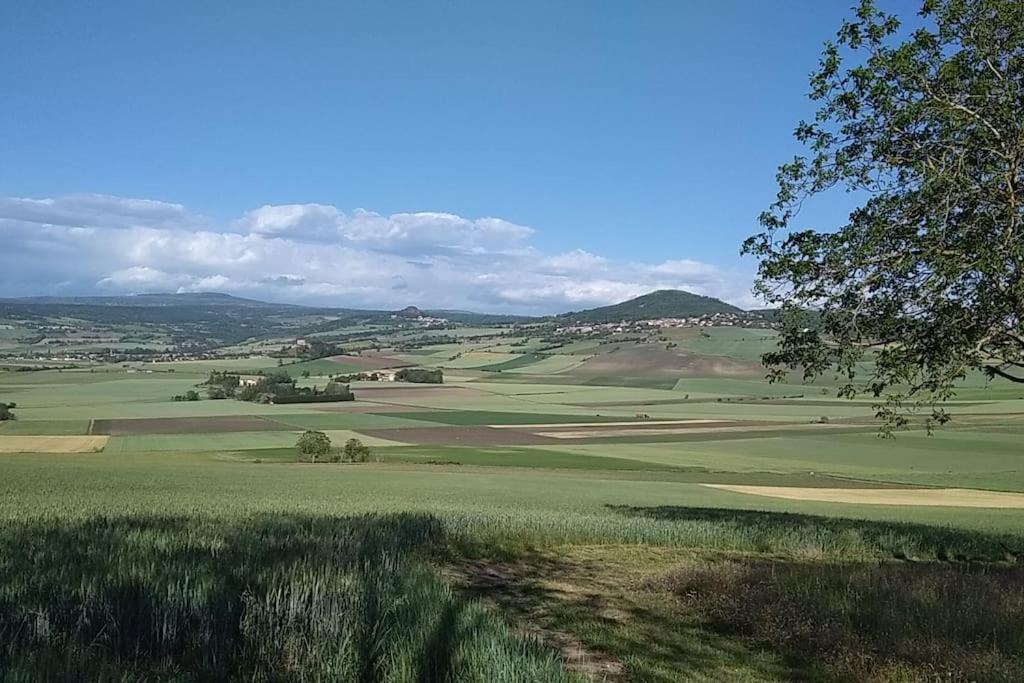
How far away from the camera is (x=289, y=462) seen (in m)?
52.8

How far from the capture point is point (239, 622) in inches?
234

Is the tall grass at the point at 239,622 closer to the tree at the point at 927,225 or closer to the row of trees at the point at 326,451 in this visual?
the tree at the point at 927,225

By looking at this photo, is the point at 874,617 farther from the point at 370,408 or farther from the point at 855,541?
the point at 370,408

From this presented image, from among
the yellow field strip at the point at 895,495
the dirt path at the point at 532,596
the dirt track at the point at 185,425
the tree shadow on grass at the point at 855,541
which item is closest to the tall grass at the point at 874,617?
the dirt path at the point at 532,596

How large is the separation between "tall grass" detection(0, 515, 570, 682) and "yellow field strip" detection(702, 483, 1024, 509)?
33052mm

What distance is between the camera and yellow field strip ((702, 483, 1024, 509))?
36.0 metres

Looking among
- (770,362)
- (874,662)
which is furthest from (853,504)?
(874,662)

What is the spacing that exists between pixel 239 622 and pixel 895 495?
4117cm

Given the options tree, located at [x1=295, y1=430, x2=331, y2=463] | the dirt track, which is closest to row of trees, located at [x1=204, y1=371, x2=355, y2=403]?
the dirt track

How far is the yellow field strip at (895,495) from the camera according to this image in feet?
118

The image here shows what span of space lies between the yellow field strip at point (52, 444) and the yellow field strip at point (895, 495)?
152 feet

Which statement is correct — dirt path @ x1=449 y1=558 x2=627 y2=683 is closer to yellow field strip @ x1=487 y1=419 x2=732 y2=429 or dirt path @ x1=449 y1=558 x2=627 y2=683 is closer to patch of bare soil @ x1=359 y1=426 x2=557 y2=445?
patch of bare soil @ x1=359 y1=426 x2=557 y2=445

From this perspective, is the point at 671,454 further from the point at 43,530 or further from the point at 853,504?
the point at 43,530

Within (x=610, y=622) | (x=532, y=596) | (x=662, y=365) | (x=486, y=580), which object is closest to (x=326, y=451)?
(x=486, y=580)
